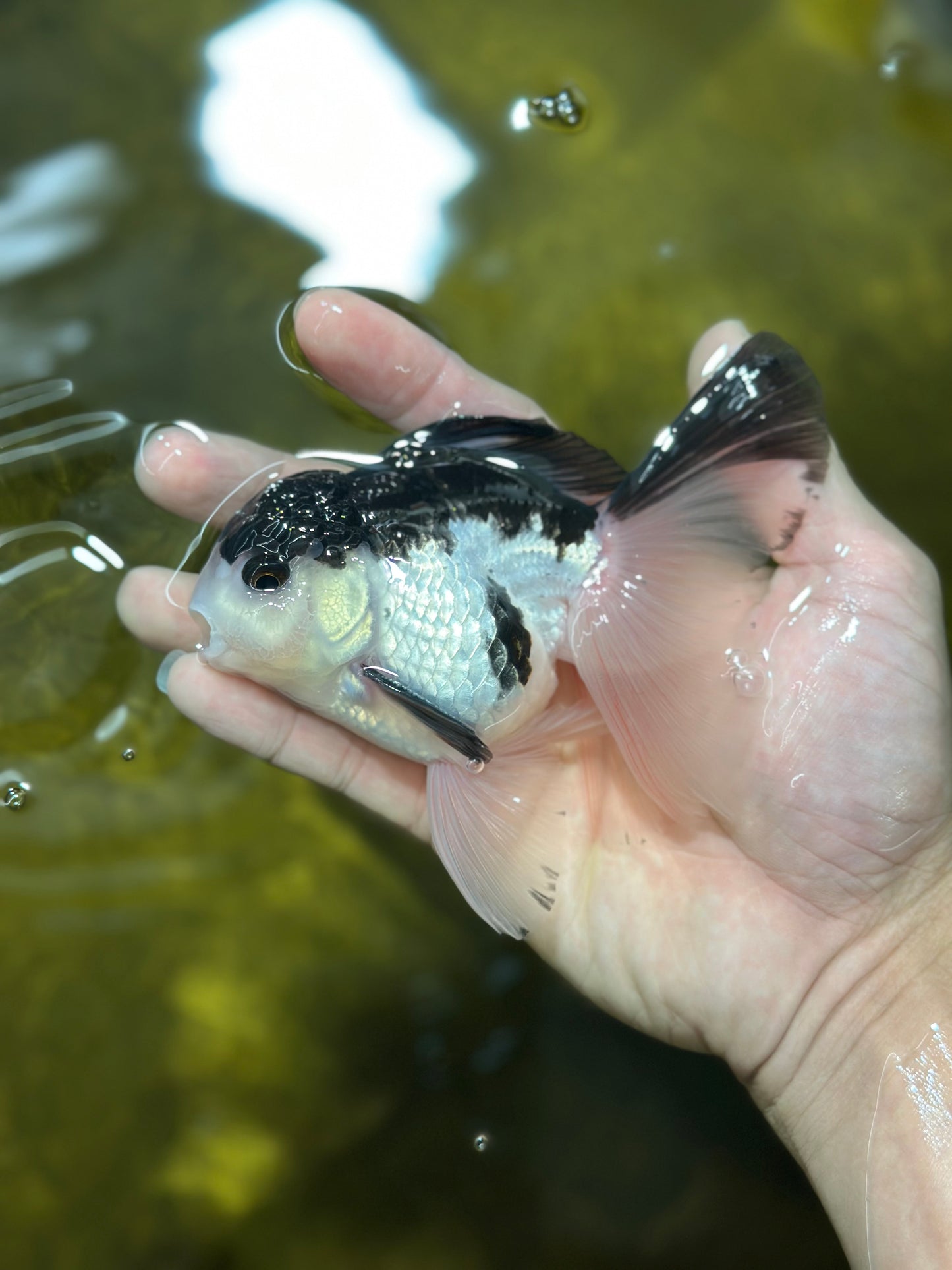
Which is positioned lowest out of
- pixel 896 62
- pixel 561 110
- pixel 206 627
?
pixel 206 627

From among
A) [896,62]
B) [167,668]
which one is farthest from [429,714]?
[896,62]

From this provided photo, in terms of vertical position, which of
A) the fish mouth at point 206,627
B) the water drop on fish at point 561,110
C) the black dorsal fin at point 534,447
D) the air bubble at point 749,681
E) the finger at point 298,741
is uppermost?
the water drop on fish at point 561,110

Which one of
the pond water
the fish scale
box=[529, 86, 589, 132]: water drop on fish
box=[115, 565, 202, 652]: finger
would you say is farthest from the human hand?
box=[529, 86, 589, 132]: water drop on fish

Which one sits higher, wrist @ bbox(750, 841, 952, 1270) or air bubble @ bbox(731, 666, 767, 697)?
air bubble @ bbox(731, 666, 767, 697)

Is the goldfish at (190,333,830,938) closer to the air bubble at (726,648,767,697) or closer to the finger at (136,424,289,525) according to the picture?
the air bubble at (726,648,767,697)

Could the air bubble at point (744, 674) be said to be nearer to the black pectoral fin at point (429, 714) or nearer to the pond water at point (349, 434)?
the black pectoral fin at point (429, 714)

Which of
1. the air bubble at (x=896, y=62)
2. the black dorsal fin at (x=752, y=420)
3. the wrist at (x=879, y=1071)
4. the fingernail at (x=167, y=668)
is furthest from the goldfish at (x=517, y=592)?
the air bubble at (x=896, y=62)

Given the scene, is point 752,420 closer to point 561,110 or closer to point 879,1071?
point 879,1071
